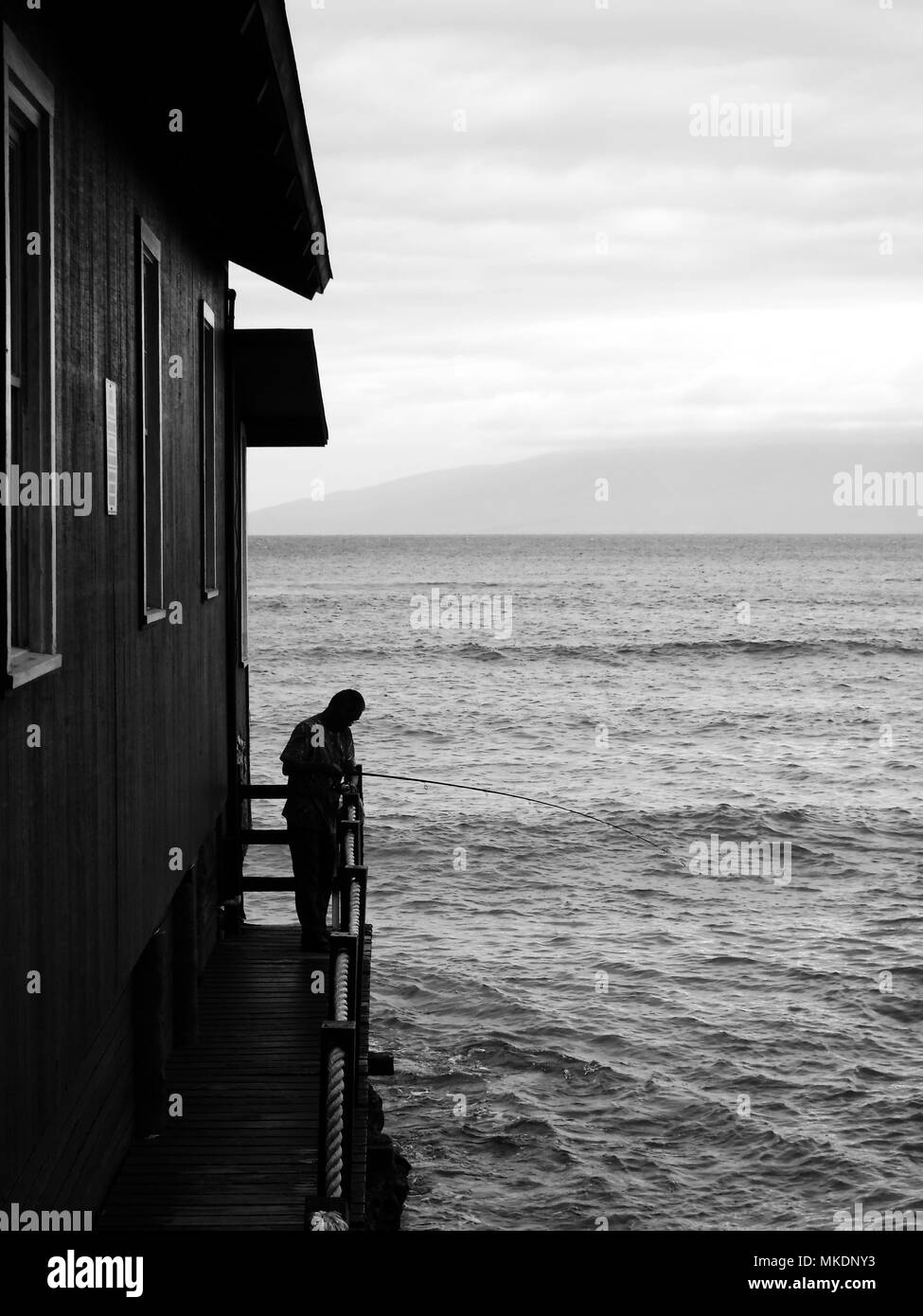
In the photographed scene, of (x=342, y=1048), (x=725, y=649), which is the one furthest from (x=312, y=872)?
(x=725, y=649)

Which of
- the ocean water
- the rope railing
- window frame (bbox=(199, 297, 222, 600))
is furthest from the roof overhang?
the ocean water

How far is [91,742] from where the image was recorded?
5.63 metres

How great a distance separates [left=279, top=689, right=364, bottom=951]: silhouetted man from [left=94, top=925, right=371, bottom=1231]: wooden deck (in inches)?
29.2

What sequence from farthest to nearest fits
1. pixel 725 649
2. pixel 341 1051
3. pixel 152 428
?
pixel 725 649, pixel 152 428, pixel 341 1051

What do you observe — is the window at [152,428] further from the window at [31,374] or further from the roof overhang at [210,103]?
the window at [31,374]

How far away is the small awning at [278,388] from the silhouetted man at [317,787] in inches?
119

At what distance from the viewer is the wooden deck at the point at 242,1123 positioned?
7.01 metres

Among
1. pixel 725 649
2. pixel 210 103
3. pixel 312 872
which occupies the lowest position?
pixel 725 649

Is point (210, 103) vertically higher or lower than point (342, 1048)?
higher

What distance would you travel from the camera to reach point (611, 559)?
193 meters

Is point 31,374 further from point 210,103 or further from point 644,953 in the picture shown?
point 644,953

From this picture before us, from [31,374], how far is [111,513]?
55.6 inches

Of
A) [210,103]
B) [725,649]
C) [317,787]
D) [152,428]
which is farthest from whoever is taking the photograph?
[725,649]
